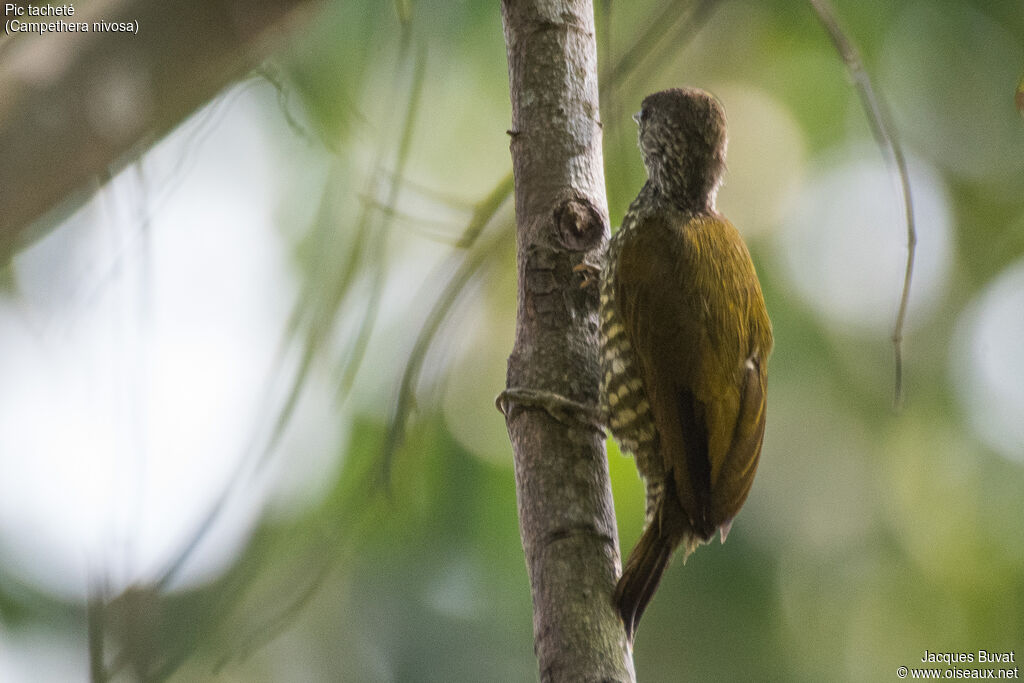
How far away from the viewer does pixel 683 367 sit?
76.6 inches

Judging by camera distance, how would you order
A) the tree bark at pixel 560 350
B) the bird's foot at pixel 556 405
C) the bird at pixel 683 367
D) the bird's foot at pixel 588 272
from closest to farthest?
the tree bark at pixel 560 350
the bird's foot at pixel 556 405
the bird's foot at pixel 588 272
the bird at pixel 683 367

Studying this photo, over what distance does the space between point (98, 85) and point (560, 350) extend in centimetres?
106

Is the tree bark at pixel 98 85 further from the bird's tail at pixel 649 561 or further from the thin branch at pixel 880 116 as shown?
the bird's tail at pixel 649 561

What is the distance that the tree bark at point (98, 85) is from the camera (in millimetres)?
1742

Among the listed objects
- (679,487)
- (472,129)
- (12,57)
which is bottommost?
(679,487)

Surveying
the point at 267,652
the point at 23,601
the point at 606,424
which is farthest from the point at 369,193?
the point at 267,652

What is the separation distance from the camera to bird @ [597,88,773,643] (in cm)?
186

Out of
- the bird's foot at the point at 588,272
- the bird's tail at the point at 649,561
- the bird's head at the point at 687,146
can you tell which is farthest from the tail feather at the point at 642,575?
the bird's head at the point at 687,146

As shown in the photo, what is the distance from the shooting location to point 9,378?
2.04 metres

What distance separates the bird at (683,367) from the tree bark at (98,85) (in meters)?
0.96

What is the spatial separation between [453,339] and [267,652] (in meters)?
1.83

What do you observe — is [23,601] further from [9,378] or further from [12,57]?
[12,57]

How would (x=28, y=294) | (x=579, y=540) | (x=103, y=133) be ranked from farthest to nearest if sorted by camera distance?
(x=28, y=294) < (x=103, y=133) < (x=579, y=540)

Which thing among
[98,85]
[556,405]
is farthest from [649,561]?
[98,85]
